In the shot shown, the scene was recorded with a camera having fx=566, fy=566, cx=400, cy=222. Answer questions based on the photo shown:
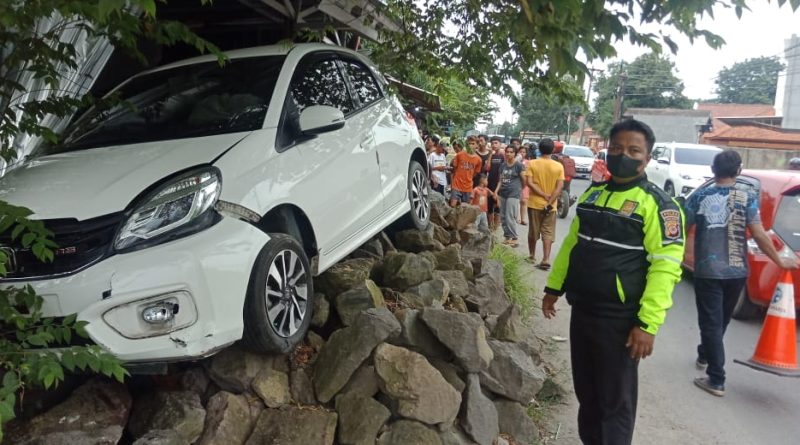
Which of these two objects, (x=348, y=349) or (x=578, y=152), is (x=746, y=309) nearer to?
(x=348, y=349)

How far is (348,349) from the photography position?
10.5 ft

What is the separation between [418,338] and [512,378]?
67cm

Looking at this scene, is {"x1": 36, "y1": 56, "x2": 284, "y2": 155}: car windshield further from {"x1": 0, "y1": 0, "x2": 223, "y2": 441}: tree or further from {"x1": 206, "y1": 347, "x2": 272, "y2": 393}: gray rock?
{"x1": 206, "y1": 347, "x2": 272, "y2": 393}: gray rock

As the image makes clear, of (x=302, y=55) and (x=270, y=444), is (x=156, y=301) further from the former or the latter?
(x=302, y=55)

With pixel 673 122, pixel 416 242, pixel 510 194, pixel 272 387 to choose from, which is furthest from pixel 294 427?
pixel 673 122

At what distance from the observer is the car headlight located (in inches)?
100

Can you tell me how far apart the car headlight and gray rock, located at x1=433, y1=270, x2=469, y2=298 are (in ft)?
6.89

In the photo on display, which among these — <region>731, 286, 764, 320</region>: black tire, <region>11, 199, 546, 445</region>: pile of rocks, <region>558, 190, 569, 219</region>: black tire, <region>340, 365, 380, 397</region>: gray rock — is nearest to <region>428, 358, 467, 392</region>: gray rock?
<region>11, 199, 546, 445</region>: pile of rocks

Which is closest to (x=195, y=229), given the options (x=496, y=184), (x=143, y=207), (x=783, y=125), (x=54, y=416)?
(x=143, y=207)

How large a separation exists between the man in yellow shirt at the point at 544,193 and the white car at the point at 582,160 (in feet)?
55.5

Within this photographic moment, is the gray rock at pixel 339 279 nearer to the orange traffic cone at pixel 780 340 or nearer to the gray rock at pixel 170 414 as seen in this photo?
the gray rock at pixel 170 414

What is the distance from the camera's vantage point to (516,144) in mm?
10609

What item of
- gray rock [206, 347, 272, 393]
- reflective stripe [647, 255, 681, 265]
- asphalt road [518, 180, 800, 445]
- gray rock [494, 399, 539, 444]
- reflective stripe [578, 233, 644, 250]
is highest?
reflective stripe [578, 233, 644, 250]

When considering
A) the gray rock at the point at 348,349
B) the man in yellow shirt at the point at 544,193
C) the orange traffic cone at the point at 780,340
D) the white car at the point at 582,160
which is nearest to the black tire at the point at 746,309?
the orange traffic cone at the point at 780,340
